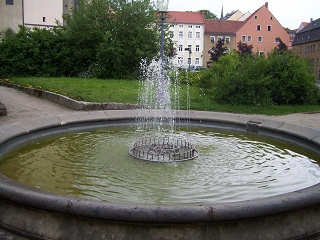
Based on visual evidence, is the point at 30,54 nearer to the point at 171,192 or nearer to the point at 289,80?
the point at 289,80

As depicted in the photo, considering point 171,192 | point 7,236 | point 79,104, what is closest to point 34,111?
point 79,104

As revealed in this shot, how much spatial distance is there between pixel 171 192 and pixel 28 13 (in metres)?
42.8

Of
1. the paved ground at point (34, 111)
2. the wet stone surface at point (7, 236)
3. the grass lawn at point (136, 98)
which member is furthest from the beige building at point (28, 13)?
the wet stone surface at point (7, 236)

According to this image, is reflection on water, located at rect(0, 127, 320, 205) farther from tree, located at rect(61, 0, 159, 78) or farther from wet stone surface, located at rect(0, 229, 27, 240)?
tree, located at rect(61, 0, 159, 78)

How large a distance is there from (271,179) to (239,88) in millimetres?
9598

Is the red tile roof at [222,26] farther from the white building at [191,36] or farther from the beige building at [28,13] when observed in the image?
the beige building at [28,13]

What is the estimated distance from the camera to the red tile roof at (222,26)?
7894 cm

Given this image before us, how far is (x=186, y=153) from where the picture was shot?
7.85m

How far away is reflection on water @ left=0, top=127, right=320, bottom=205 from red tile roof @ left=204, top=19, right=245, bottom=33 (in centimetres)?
7262

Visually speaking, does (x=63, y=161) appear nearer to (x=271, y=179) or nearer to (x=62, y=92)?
(x=271, y=179)

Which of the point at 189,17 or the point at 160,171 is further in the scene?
the point at 189,17

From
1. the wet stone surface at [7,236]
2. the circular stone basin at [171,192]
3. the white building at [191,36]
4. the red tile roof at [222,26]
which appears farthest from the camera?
the white building at [191,36]

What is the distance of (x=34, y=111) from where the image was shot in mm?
13000

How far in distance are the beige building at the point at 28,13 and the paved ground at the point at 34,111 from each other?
91.8 ft
